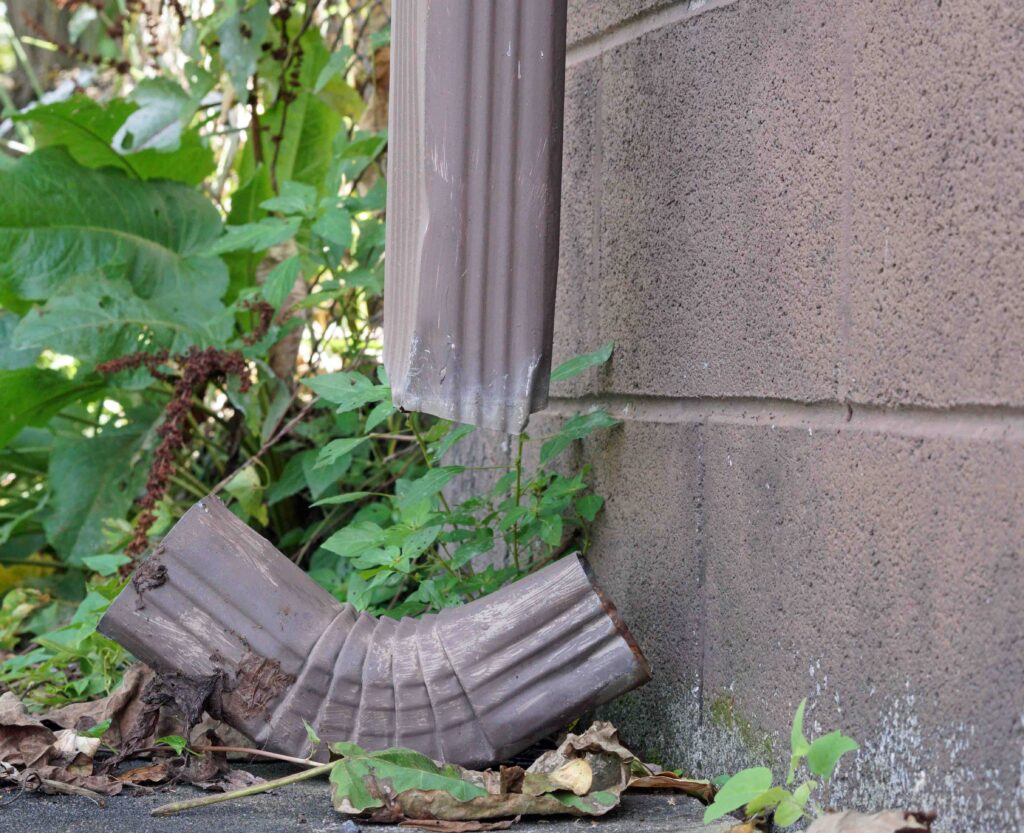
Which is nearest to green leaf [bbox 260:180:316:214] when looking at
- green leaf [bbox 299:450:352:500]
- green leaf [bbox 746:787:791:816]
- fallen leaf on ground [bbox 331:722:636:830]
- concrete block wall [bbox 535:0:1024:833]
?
green leaf [bbox 299:450:352:500]

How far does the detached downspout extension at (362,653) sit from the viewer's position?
5.42 ft

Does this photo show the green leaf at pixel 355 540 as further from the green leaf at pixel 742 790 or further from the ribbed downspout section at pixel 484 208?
the green leaf at pixel 742 790

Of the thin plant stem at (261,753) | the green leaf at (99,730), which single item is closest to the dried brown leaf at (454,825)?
the thin plant stem at (261,753)

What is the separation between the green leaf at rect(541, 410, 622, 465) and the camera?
1.90 meters

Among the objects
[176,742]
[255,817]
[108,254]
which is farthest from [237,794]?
[108,254]

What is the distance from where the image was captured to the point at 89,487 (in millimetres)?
3426

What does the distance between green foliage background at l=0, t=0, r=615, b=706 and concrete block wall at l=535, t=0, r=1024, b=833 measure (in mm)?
785

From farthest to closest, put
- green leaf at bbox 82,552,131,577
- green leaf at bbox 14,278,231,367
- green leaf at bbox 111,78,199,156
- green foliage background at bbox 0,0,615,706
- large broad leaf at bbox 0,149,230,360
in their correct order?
green leaf at bbox 111,78,199,156 → large broad leaf at bbox 0,149,230,360 → green leaf at bbox 14,278,231,367 → green foliage background at bbox 0,0,615,706 → green leaf at bbox 82,552,131,577

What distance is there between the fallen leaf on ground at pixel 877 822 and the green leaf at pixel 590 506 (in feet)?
2.78

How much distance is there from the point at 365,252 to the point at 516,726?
159cm

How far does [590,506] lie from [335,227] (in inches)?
36.9

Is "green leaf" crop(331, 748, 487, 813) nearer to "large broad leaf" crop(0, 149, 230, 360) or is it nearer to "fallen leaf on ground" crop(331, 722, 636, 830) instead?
"fallen leaf on ground" crop(331, 722, 636, 830)

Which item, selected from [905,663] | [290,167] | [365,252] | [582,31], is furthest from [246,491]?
[905,663]

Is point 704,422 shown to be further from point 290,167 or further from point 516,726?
point 290,167
